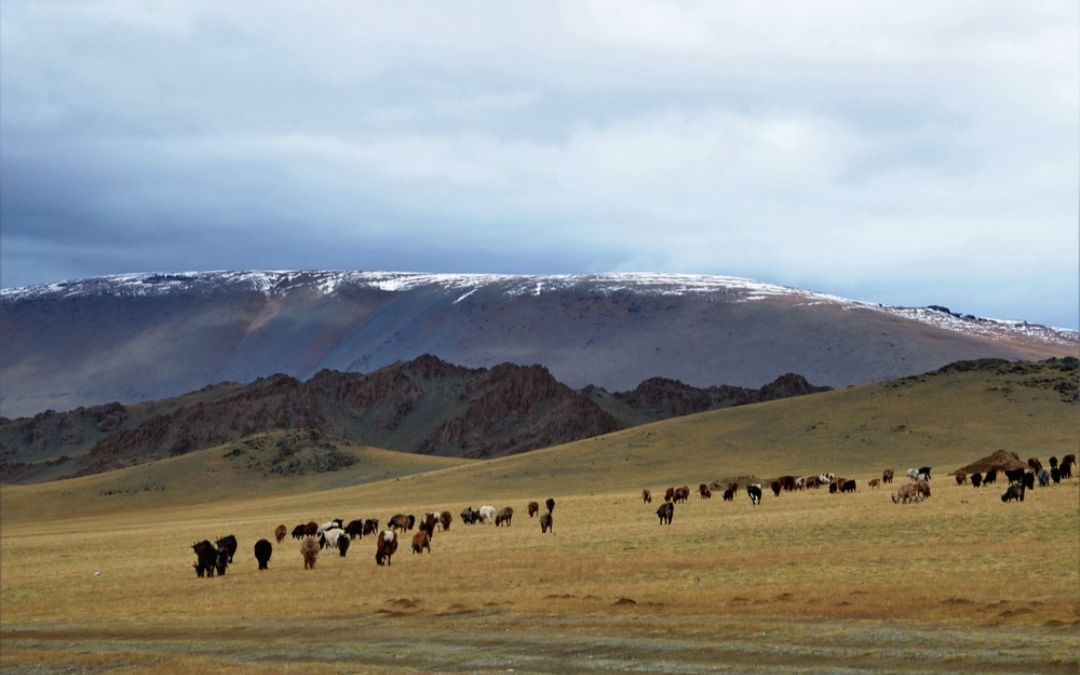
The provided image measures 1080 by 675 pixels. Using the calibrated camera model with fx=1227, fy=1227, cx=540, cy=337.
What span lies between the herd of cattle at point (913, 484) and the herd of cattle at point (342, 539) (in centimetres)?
632

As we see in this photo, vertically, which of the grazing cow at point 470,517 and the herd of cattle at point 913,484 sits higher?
the herd of cattle at point 913,484

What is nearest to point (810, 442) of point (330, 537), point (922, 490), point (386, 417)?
point (922, 490)

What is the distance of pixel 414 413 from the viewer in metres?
186

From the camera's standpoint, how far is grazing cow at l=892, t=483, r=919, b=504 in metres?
47.1

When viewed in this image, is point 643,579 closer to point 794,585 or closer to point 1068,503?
point 794,585

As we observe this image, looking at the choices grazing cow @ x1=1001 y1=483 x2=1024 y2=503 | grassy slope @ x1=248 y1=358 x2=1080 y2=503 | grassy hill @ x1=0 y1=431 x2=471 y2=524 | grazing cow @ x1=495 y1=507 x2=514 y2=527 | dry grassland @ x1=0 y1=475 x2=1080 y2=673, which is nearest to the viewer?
dry grassland @ x1=0 y1=475 x2=1080 y2=673

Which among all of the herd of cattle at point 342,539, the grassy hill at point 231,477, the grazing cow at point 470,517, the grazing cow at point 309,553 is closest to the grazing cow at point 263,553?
the herd of cattle at point 342,539

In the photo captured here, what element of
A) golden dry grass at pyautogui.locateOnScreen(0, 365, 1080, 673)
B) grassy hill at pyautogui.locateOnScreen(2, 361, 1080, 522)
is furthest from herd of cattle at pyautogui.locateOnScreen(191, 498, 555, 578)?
grassy hill at pyautogui.locateOnScreen(2, 361, 1080, 522)

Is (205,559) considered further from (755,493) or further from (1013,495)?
(1013,495)

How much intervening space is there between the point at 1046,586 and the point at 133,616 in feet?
66.6

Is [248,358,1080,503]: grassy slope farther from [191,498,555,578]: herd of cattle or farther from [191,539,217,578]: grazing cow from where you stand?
[191,539,217,578]: grazing cow

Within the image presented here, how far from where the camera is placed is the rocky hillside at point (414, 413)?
560 feet

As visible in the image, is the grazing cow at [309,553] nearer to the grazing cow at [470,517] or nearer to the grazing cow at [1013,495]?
the grazing cow at [470,517]

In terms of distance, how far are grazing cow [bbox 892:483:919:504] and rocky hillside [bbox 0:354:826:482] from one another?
11384cm
